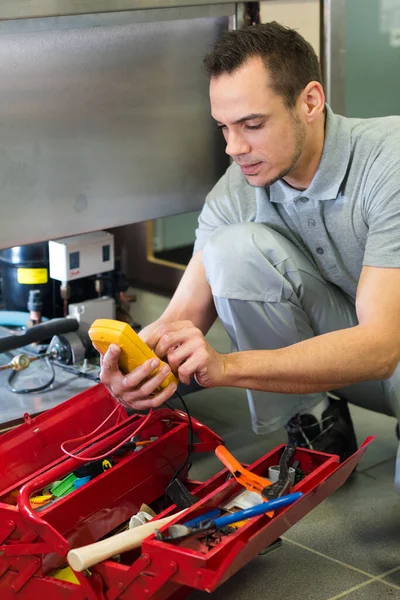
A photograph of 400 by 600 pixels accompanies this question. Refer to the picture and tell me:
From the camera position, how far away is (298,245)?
70.6 inches

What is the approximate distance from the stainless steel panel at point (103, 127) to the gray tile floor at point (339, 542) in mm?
586

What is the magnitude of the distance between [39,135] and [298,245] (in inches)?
21.9

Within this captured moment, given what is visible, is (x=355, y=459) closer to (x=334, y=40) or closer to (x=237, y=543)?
(x=237, y=543)

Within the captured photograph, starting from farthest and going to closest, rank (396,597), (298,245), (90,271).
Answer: (90,271) < (298,245) < (396,597)

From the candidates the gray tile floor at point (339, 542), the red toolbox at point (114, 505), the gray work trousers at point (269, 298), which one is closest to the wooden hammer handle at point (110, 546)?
the red toolbox at point (114, 505)

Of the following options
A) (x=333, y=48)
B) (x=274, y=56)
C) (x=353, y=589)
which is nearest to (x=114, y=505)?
(x=353, y=589)

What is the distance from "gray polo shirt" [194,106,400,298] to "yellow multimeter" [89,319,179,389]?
44cm

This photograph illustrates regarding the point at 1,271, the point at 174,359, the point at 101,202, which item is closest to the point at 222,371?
the point at 174,359

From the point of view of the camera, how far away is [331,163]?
1657mm

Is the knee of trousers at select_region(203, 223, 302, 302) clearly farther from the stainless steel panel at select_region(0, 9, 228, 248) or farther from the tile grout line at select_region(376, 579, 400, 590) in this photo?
the tile grout line at select_region(376, 579, 400, 590)

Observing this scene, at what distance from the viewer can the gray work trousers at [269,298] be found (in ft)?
5.63

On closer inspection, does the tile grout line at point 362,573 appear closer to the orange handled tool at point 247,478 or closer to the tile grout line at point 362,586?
the tile grout line at point 362,586

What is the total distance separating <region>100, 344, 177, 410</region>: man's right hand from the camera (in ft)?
4.51

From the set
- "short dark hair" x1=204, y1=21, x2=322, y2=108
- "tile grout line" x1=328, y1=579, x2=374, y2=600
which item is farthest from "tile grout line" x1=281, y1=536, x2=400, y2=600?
"short dark hair" x1=204, y1=21, x2=322, y2=108
